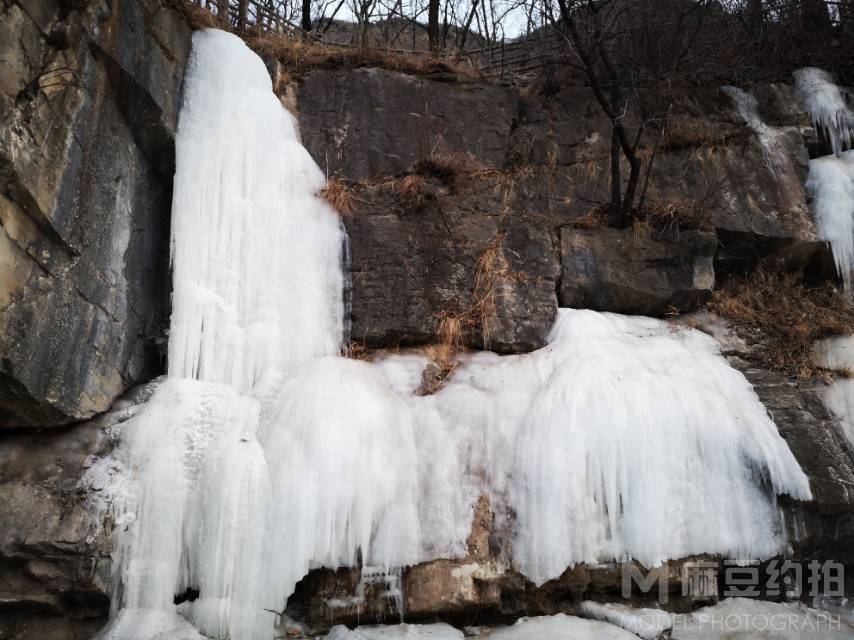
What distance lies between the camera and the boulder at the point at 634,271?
585 centimetres

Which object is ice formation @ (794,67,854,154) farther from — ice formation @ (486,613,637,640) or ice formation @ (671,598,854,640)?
ice formation @ (486,613,637,640)

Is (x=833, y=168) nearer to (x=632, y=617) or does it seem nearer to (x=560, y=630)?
(x=632, y=617)

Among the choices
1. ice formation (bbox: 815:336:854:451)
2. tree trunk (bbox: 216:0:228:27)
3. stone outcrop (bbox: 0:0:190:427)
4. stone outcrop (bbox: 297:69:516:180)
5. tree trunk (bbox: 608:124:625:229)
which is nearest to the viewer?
stone outcrop (bbox: 0:0:190:427)

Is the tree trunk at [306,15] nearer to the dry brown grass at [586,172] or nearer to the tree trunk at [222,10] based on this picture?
the tree trunk at [222,10]

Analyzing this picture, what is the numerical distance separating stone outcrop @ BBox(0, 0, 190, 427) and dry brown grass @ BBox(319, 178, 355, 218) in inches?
50.0

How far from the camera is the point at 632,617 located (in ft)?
12.9

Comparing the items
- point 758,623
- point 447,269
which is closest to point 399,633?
point 758,623

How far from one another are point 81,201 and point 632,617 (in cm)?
427

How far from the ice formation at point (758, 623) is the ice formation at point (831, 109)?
502 centimetres

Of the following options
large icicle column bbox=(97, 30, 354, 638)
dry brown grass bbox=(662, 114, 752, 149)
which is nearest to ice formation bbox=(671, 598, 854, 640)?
large icicle column bbox=(97, 30, 354, 638)

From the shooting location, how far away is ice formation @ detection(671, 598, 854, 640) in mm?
3816

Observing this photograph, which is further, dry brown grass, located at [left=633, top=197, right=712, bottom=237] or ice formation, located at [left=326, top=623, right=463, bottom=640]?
dry brown grass, located at [left=633, top=197, right=712, bottom=237]

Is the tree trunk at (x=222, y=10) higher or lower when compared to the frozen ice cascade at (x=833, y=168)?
higher

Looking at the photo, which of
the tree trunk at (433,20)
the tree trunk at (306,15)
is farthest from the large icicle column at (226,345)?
the tree trunk at (306,15)
